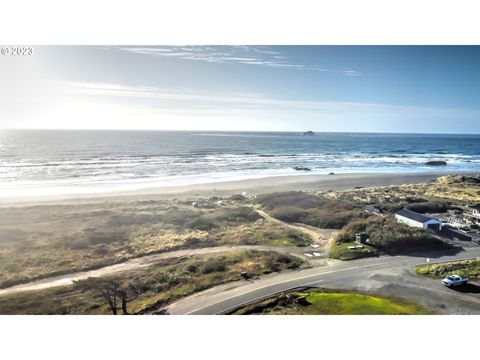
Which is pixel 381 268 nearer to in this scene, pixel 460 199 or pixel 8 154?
pixel 460 199

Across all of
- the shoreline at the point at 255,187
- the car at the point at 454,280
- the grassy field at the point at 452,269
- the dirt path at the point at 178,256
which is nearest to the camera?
the car at the point at 454,280

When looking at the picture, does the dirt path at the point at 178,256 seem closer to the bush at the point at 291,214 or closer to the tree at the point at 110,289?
the bush at the point at 291,214

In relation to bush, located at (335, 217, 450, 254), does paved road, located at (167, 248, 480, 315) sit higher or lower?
lower

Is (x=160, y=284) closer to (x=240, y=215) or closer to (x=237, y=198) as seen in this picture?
(x=240, y=215)

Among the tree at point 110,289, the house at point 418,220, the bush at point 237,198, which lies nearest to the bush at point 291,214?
the bush at point 237,198

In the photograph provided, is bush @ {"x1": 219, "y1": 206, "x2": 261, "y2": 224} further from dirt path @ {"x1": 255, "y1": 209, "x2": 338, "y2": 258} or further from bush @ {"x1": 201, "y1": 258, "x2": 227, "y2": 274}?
bush @ {"x1": 201, "y1": 258, "x2": 227, "y2": 274}

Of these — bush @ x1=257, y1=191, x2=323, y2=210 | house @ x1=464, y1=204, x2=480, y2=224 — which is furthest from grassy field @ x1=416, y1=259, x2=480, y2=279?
bush @ x1=257, y1=191, x2=323, y2=210

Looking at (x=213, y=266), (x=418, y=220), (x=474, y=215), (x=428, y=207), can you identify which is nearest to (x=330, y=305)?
(x=213, y=266)
